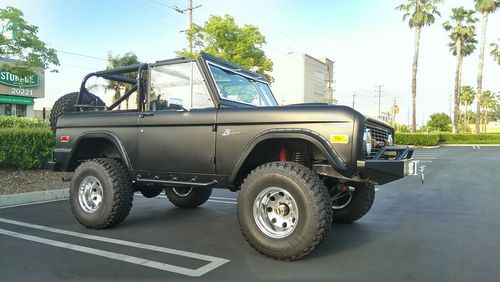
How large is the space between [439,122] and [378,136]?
82.9 metres

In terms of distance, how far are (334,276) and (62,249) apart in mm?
2999

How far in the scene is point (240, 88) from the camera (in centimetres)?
569

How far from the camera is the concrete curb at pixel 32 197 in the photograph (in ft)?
25.3

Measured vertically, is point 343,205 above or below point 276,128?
below

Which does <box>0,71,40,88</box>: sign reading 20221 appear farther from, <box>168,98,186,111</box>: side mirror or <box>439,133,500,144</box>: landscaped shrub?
<box>439,133,500,144</box>: landscaped shrub

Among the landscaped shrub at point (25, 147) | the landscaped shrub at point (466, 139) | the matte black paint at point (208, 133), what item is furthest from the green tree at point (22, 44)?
the landscaped shrub at point (466, 139)

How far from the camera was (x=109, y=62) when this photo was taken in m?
41.7

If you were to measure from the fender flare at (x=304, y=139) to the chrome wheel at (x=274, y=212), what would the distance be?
0.46 metres

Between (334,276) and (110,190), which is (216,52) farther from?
(334,276)

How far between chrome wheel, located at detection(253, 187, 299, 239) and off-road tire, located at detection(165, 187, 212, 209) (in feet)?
9.33

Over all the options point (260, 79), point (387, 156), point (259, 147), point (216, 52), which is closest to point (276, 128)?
point (259, 147)

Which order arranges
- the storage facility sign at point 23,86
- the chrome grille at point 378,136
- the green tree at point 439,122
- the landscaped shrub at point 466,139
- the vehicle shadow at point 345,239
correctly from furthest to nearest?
the green tree at point 439,122
the landscaped shrub at point 466,139
the storage facility sign at point 23,86
the chrome grille at point 378,136
the vehicle shadow at point 345,239

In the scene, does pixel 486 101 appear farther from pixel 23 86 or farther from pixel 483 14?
pixel 23 86

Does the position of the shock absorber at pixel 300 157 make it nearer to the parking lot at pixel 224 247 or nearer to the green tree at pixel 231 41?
the parking lot at pixel 224 247
